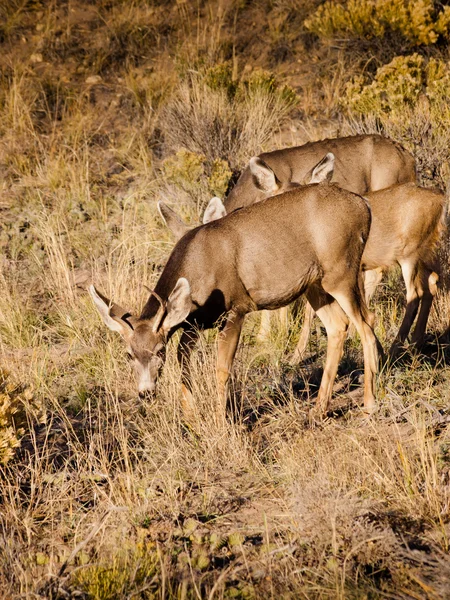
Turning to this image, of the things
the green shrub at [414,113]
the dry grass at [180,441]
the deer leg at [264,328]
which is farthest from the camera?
the green shrub at [414,113]

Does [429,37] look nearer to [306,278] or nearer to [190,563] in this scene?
[306,278]

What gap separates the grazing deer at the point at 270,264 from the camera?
7324 mm

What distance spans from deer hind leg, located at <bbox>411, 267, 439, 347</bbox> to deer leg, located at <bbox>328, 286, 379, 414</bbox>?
1.30 metres

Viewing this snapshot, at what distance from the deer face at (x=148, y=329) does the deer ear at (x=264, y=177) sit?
2.98 m

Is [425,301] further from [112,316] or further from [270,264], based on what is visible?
[112,316]

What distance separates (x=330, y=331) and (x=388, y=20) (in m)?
7.89

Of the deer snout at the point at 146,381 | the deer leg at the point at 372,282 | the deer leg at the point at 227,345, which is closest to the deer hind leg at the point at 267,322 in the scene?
the deer leg at the point at 372,282

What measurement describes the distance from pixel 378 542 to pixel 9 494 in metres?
2.55

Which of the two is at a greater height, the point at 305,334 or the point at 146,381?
the point at 146,381

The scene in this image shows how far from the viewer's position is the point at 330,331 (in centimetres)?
820

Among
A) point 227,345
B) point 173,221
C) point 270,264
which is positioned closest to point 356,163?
point 173,221

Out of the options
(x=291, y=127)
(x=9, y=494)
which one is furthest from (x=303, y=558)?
(x=291, y=127)

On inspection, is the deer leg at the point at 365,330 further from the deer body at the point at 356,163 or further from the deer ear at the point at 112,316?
the deer body at the point at 356,163

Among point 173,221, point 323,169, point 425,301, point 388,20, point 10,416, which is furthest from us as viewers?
point 388,20
